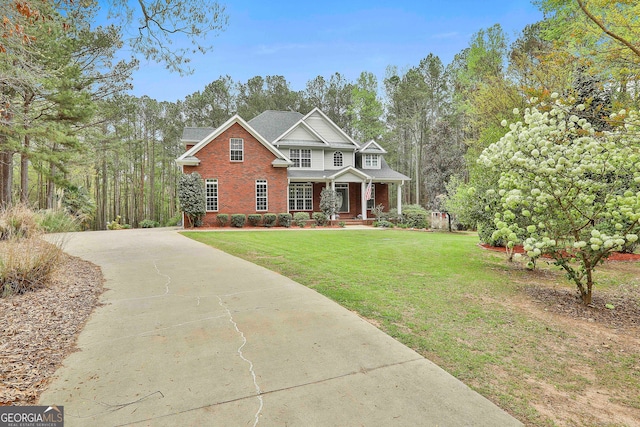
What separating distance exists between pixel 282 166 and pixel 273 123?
5.93 meters

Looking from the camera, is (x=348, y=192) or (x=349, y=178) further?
(x=348, y=192)

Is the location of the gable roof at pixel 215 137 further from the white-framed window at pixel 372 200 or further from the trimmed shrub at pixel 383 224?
the white-framed window at pixel 372 200

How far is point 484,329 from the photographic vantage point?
13.7ft

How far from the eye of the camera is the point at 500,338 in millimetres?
3900

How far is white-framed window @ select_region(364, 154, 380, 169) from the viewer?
26.6 metres

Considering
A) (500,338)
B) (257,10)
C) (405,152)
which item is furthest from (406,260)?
(405,152)

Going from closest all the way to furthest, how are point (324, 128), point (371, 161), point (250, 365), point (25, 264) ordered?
point (250, 365) < point (25, 264) < point (324, 128) < point (371, 161)

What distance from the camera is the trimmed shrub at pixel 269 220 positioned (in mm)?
21047

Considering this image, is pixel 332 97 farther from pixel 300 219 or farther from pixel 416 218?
pixel 300 219

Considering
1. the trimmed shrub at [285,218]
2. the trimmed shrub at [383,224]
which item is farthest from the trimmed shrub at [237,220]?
the trimmed shrub at [383,224]

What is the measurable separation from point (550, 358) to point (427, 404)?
1.82 metres

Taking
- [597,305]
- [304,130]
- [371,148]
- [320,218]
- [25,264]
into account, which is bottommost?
[597,305]

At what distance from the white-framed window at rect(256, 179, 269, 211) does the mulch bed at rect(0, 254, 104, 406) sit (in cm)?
1532

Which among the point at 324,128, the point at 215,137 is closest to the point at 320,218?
the point at 324,128
